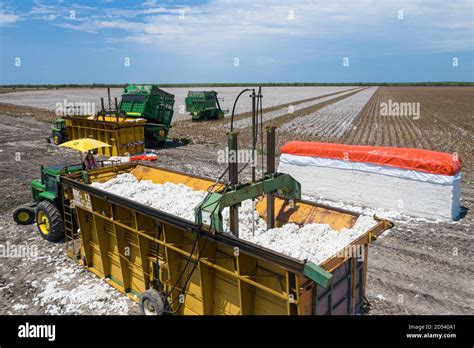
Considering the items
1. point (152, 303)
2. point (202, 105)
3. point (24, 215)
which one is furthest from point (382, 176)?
point (202, 105)

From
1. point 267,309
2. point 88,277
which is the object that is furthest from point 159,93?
point 267,309

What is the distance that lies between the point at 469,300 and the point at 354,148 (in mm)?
5622

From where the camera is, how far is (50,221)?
8.68 metres

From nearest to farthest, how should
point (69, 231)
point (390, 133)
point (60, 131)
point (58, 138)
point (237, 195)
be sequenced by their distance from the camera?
1. point (237, 195)
2. point (69, 231)
3. point (60, 131)
4. point (58, 138)
5. point (390, 133)

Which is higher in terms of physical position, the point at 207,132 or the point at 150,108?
the point at 150,108

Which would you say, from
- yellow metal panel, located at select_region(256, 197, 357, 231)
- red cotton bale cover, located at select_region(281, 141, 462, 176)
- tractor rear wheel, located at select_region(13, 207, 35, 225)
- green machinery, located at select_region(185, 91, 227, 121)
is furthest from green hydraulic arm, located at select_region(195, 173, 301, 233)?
green machinery, located at select_region(185, 91, 227, 121)

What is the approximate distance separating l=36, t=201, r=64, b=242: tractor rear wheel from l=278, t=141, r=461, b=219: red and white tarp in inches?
279

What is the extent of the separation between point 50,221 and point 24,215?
1.97 metres

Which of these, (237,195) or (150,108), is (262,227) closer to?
(237,195)

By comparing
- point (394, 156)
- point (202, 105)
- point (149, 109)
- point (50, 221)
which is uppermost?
point (202, 105)

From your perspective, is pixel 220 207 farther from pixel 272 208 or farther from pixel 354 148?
pixel 354 148

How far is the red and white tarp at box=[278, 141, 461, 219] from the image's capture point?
972 cm

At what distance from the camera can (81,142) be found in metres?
8.70
